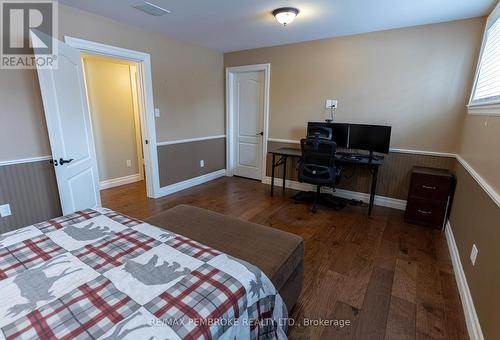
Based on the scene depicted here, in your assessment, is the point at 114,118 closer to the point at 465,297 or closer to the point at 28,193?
the point at 28,193

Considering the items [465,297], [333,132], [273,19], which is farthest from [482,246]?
[273,19]

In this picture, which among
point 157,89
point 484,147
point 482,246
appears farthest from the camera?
point 157,89

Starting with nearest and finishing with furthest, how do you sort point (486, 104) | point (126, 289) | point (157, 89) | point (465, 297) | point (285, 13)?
1. point (126, 289)
2. point (465, 297)
3. point (486, 104)
4. point (285, 13)
5. point (157, 89)

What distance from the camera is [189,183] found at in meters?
4.41

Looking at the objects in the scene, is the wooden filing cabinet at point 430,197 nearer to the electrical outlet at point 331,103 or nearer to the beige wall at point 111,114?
the electrical outlet at point 331,103

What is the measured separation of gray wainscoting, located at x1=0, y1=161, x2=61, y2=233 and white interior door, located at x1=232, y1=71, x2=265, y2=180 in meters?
3.10

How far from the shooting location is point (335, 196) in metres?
3.92

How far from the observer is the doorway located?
13.0 ft

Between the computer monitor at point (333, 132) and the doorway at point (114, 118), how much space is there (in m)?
2.85

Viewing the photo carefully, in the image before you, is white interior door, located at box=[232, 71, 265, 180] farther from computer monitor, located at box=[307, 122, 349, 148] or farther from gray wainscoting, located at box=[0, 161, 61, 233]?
gray wainscoting, located at box=[0, 161, 61, 233]

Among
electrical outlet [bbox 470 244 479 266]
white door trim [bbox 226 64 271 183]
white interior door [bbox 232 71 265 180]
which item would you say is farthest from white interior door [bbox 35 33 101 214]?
electrical outlet [bbox 470 244 479 266]

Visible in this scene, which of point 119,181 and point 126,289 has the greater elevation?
point 126,289

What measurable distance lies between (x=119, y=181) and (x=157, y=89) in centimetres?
Answer: 194

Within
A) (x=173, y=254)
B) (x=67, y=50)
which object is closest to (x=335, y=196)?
(x=173, y=254)
